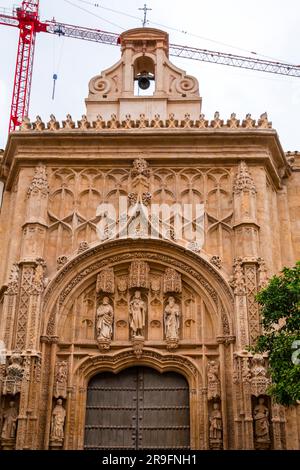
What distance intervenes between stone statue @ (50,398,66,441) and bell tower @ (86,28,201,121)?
1029 cm

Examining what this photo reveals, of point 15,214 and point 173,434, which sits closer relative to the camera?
point 173,434

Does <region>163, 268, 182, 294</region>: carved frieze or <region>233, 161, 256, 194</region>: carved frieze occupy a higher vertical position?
<region>233, 161, 256, 194</region>: carved frieze

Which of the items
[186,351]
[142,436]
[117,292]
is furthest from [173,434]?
[117,292]

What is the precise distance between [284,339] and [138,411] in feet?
19.3

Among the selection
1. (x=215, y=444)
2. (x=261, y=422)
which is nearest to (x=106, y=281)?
(x=215, y=444)

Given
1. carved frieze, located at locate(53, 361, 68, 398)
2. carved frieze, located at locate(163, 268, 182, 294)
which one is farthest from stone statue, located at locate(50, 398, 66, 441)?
carved frieze, located at locate(163, 268, 182, 294)

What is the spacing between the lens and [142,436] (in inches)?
702

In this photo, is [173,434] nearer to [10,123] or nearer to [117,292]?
[117,292]

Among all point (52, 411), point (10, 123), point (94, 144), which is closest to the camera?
point (52, 411)

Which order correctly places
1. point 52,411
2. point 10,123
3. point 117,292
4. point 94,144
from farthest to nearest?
1. point 10,123
2. point 94,144
3. point 117,292
4. point 52,411

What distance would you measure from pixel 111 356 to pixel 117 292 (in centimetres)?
201

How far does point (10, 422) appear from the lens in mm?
16844

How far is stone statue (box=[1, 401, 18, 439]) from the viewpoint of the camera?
16688 mm

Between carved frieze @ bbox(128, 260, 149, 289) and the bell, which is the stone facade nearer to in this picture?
carved frieze @ bbox(128, 260, 149, 289)
